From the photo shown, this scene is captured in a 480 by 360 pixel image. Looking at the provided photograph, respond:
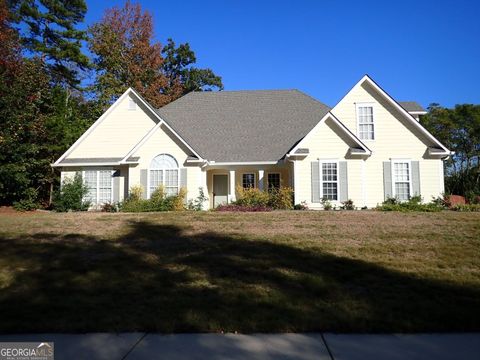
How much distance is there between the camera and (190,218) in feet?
48.6

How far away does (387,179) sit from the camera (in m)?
19.8

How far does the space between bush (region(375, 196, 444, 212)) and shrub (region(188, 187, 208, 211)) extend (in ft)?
27.2

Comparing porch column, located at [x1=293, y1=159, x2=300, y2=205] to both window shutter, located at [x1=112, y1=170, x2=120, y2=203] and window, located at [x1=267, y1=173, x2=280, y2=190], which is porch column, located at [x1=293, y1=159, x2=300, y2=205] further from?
window shutter, located at [x1=112, y1=170, x2=120, y2=203]

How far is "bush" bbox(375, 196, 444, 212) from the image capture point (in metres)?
17.1

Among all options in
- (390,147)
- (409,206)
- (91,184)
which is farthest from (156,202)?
(390,147)

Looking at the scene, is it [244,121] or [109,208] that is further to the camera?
[244,121]

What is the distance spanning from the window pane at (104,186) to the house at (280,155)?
0.05 metres

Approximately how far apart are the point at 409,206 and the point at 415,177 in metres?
2.73

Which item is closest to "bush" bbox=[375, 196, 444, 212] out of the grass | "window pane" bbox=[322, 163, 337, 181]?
"window pane" bbox=[322, 163, 337, 181]

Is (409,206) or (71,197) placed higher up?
(71,197)

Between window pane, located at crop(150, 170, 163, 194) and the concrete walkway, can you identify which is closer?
the concrete walkway

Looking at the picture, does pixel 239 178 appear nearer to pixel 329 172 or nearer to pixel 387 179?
pixel 329 172

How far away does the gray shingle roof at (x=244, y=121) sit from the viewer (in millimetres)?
22031

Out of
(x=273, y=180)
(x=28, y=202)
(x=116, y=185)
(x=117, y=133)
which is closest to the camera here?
(x=28, y=202)
